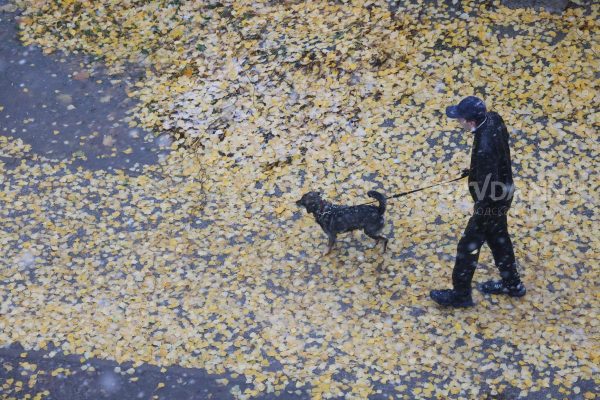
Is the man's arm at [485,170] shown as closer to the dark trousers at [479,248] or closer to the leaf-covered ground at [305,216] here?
the dark trousers at [479,248]

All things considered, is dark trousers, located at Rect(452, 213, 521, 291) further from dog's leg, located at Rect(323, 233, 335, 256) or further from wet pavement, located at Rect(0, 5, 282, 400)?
wet pavement, located at Rect(0, 5, 282, 400)

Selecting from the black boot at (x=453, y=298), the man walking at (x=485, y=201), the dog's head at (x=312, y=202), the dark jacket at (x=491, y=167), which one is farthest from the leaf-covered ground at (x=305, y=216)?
the dark jacket at (x=491, y=167)

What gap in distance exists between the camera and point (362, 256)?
7684 mm

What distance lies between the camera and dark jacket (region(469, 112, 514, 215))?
6.06 meters

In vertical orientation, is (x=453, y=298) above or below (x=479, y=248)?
below

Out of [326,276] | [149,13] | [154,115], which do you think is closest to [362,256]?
[326,276]

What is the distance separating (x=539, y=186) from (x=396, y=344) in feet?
9.71

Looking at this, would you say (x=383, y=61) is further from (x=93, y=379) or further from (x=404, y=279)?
(x=93, y=379)

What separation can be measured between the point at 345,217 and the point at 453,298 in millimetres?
1411

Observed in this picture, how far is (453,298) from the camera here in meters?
6.84

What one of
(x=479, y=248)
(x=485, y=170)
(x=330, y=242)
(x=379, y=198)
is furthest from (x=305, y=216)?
(x=485, y=170)

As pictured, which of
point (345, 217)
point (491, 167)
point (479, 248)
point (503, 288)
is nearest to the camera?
point (491, 167)

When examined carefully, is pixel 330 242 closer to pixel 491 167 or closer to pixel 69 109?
pixel 491 167

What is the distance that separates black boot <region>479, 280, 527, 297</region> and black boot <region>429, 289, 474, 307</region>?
0.84 ft
